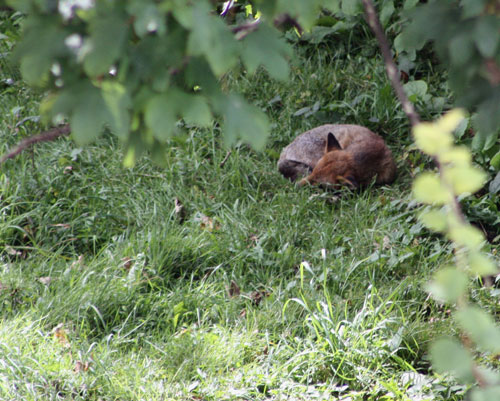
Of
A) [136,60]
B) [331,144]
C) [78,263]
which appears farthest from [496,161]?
[136,60]

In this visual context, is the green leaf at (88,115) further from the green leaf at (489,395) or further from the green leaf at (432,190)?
the green leaf at (489,395)

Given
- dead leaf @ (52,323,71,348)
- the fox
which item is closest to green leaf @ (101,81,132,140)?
dead leaf @ (52,323,71,348)

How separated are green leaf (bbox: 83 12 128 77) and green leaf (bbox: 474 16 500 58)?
665 millimetres

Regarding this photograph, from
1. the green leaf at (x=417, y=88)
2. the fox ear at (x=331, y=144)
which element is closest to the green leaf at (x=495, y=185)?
the green leaf at (x=417, y=88)

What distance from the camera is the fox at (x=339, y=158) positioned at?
4773mm

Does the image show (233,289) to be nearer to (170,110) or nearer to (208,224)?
(208,224)

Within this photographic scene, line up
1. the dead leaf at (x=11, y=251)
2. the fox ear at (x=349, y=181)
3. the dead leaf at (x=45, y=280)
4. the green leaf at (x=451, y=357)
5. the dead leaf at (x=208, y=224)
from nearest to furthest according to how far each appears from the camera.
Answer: the green leaf at (x=451, y=357), the dead leaf at (x=45, y=280), the dead leaf at (x=11, y=251), the dead leaf at (x=208, y=224), the fox ear at (x=349, y=181)

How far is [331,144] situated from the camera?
5.00 metres

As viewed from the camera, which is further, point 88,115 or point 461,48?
point 461,48

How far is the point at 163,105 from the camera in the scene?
109 cm

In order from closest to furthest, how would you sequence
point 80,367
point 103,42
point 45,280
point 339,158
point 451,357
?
point 451,357, point 103,42, point 80,367, point 45,280, point 339,158

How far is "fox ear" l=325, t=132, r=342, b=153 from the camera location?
4.96 metres

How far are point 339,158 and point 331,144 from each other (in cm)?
17

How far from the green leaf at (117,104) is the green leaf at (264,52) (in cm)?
24
